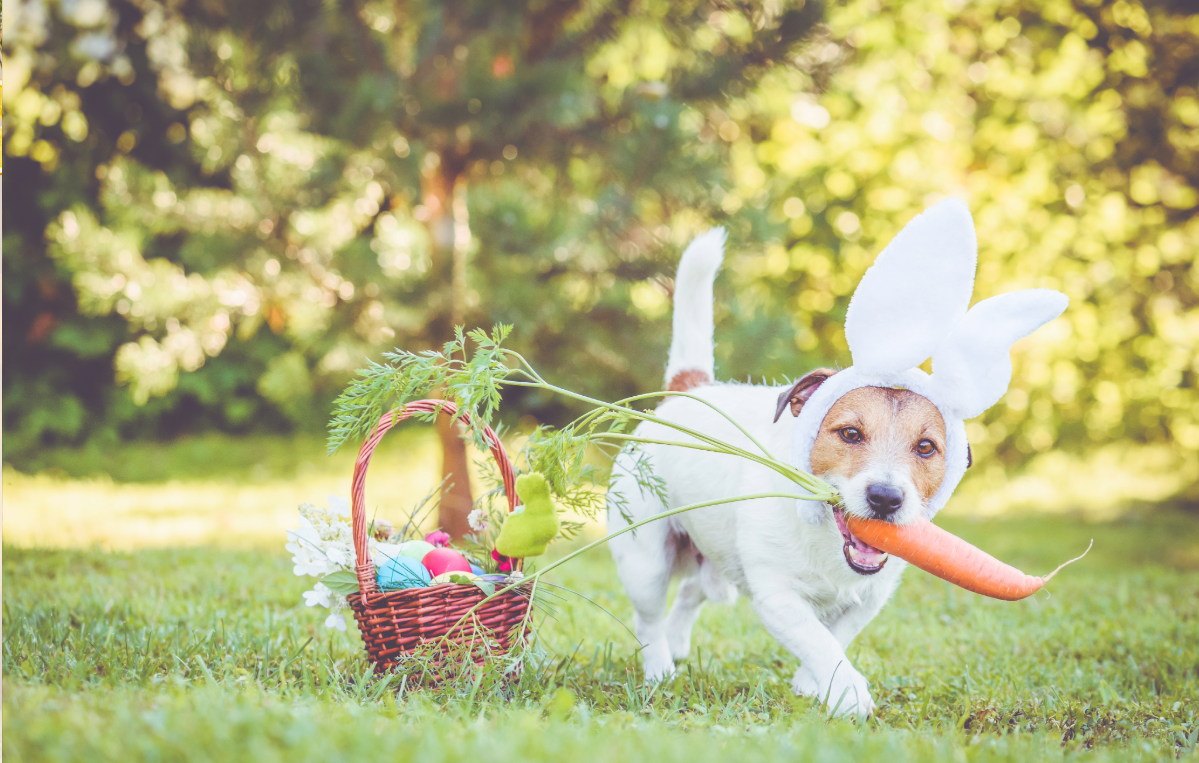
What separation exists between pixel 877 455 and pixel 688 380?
3.58 feet

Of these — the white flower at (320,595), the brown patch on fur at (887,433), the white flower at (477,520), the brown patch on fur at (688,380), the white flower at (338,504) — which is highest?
the brown patch on fur at (688,380)

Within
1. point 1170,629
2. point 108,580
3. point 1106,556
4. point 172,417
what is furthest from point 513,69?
point 172,417

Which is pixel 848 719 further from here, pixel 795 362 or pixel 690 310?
pixel 795 362

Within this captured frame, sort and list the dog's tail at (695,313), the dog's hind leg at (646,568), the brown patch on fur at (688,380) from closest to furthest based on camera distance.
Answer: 1. the dog's hind leg at (646,568)
2. the dog's tail at (695,313)
3. the brown patch on fur at (688,380)

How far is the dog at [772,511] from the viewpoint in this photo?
92.0 inches

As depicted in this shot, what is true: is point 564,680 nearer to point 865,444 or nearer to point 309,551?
point 309,551

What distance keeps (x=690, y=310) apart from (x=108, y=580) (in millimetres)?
2912

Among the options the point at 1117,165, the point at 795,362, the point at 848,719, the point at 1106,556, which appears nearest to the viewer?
the point at 848,719

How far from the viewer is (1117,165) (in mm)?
8000

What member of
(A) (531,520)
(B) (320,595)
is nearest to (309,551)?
(B) (320,595)

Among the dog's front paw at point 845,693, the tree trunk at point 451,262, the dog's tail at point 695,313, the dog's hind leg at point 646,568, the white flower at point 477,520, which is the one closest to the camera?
the dog's front paw at point 845,693

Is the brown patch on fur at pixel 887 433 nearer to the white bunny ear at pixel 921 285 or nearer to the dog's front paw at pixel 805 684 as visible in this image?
the white bunny ear at pixel 921 285

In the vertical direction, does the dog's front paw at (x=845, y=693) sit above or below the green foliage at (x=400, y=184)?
below

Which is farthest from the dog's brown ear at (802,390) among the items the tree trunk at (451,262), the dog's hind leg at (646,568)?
the tree trunk at (451,262)
